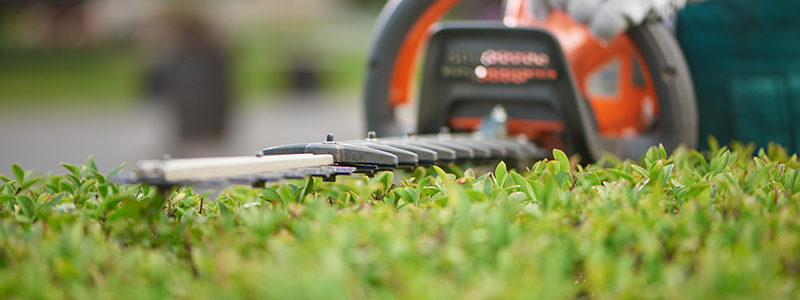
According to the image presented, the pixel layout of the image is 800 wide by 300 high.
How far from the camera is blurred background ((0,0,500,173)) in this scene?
6.38 meters

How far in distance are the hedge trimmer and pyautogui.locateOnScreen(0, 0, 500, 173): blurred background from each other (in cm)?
356

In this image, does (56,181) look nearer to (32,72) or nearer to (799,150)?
(799,150)

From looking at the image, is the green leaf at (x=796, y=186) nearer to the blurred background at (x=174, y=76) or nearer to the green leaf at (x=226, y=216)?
the green leaf at (x=226, y=216)

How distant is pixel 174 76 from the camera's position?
20.5 feet

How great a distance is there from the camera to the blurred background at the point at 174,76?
6.38 meters

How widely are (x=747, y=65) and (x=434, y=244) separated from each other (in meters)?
1.36

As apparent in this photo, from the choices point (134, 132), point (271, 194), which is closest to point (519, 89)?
point (271, 194)

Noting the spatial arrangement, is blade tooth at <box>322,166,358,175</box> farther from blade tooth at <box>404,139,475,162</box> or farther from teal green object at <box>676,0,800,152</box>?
teal green object at <box>676,0,800,152</box>

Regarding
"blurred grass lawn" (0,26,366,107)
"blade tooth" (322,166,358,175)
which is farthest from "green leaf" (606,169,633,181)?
→ "blurred grass lawn" (0,26,366,107)

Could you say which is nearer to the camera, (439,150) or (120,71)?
(439,150)

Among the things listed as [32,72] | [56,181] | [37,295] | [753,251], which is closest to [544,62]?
[753,251]

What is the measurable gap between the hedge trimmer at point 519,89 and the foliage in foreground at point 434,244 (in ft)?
1.45

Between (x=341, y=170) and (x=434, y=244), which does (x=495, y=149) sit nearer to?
(x=341, y=170)

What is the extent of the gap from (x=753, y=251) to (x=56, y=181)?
1.15 meters
